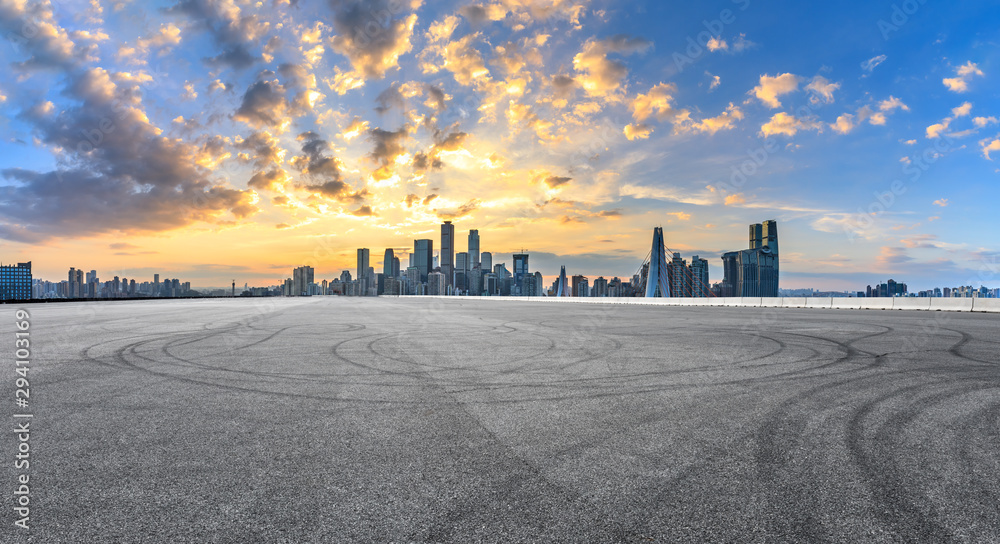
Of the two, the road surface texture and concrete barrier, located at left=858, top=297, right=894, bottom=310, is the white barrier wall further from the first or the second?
the road surface texture

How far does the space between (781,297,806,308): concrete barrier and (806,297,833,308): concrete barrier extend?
370mm

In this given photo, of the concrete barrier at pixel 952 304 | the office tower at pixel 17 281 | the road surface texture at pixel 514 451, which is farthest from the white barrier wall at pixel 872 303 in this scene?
the office tower at pixel 17 281

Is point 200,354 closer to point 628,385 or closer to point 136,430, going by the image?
point 136,430

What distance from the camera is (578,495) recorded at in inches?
143

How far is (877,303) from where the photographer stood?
33.7 meters

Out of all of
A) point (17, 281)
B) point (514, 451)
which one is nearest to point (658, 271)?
point (514, 451)

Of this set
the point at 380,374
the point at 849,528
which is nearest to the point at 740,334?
the point at 380,374

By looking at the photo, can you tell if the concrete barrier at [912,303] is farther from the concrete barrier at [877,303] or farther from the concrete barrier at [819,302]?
the concrete barrier at [819,302]

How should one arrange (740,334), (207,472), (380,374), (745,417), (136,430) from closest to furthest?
(207,472) < (136,430) < (745,417) < (380,374) < (740,334)

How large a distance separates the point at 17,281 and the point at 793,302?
333ft

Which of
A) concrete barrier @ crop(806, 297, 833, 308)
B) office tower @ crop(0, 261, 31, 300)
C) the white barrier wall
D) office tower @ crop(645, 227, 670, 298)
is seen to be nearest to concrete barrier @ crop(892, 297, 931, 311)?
the white barrier wall

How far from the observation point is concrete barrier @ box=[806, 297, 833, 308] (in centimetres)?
3676

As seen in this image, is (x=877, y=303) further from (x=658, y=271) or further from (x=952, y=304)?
(x=658, y=271)

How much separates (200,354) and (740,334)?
14554 mm
